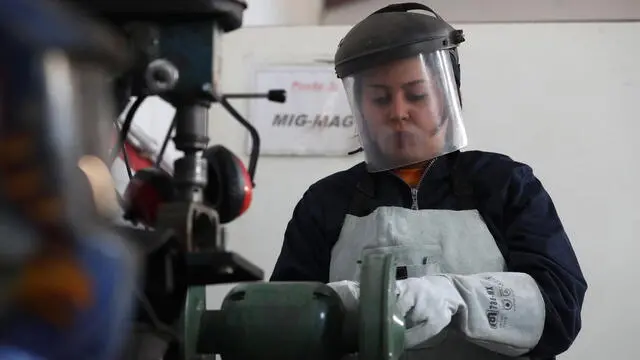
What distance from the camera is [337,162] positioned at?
1.78m

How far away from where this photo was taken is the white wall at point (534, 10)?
1.89m

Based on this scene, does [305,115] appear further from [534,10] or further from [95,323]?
[95,323]

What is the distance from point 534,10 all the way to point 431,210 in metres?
1.04

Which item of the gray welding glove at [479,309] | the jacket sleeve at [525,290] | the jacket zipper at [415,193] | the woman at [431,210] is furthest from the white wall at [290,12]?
the gray welding glove at [479,309]

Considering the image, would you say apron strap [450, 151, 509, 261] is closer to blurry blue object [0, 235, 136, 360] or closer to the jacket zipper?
the jacket zipper

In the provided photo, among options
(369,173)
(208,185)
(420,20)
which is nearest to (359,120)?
(369,173)

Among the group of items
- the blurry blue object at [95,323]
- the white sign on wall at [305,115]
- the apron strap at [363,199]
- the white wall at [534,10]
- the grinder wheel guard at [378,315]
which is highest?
the white wall at [534,10]

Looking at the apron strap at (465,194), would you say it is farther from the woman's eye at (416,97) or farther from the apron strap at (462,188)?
the woman's eye at (416,97)

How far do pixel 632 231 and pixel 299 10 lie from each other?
104 cm

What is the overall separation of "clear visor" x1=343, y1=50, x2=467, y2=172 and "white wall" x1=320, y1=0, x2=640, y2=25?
2.67ft

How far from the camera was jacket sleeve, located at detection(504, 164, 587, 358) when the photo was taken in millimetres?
940

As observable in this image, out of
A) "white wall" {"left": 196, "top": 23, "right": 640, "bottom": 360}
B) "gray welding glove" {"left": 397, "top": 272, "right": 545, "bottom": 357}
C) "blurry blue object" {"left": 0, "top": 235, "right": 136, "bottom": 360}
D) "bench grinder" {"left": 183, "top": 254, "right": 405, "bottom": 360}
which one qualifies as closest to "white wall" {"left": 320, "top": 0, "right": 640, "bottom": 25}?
"white wall" {"left": 196, "top": 23, "right": 640, "bottom": 360}

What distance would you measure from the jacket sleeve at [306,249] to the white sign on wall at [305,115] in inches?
24.6

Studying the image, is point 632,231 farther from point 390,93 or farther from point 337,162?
point 390,93
